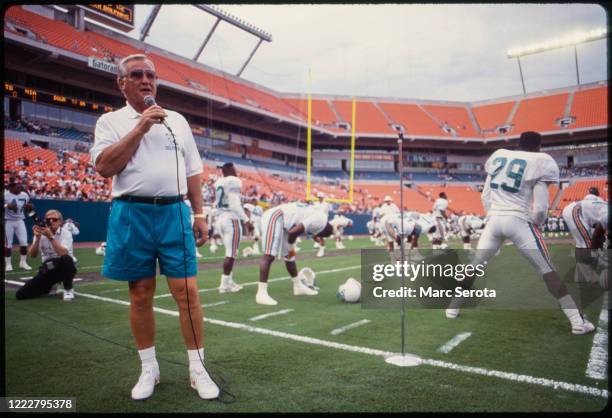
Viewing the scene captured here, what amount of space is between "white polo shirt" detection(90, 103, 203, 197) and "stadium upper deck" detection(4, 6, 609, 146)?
20.6 meters

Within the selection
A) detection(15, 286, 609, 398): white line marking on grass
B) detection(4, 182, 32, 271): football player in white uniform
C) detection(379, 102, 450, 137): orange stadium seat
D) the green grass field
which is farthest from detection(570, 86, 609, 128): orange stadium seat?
detection(4, 182, 32, 271): football player in white uniform

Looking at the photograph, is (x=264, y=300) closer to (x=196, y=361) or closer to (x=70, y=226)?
(x=196, y=361)

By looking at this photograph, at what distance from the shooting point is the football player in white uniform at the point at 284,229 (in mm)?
5637

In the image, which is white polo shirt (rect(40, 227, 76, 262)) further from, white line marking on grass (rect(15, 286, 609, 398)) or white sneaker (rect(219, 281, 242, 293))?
white line marking on grass (rect(15, 286, 609, 398))

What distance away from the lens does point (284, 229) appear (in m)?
6.00

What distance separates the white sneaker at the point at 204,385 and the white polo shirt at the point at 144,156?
1151mm

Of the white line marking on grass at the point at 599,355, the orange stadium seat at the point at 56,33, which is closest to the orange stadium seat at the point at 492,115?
the orange stadium seat at the point at 56,33

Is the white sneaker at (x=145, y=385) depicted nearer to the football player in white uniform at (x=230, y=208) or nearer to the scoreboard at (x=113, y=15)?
the football player in white uniform at (x=230, y=208)

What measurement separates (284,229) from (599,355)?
12.7 ft

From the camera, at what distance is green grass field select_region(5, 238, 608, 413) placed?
8.05ft

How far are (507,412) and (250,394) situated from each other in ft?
4.76

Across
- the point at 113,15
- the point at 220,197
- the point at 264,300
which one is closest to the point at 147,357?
the point at 264,300

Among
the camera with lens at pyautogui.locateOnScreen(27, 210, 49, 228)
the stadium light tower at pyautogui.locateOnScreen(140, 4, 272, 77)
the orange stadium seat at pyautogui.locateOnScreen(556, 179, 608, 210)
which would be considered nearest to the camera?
the camera with lens at pyautogui.locateOnScreen(27, 210, 49, 228)

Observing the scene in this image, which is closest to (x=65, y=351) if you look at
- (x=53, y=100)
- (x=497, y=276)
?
(x=497, y=276)
